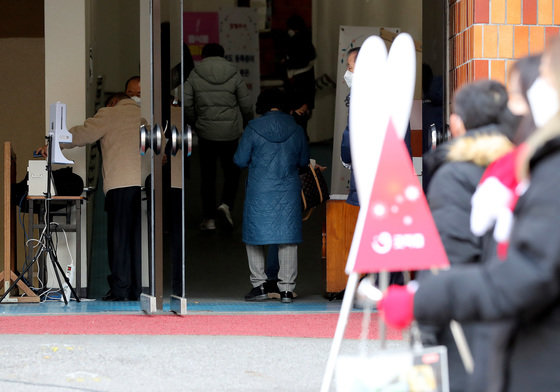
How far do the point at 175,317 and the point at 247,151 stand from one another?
5.14ft

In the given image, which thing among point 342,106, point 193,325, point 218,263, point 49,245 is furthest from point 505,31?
point 218,263

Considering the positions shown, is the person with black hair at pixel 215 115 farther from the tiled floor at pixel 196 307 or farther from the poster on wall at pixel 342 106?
the tiled floor at pixel 196 307

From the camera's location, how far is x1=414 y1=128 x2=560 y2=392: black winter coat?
1.85m

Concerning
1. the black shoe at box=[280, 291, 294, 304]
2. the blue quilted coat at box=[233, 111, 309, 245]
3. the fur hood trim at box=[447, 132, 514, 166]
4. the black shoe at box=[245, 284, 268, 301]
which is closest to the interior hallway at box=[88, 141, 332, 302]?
the black shoe at box=[245, 284, 268, 301]

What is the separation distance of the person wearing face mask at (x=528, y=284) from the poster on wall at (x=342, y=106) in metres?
6.79

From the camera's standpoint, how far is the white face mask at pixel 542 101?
2.01 m

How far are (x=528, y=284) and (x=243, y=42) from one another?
14846 millimetres

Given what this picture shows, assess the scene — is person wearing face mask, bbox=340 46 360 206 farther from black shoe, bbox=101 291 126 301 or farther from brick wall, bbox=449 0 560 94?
black shoe, bbox=101 291 126 301

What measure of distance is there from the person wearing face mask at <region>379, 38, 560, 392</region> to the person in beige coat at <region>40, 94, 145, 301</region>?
20.8 ft

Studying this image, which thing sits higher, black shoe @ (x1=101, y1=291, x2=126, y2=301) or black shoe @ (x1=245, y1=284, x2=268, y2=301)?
black shoe @ (x1=245, y1=284, x2=268, y2=301)

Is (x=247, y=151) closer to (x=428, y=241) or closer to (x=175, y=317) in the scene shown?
(x=175, y=317)

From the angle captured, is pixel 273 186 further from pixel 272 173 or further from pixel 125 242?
pixel 125 242

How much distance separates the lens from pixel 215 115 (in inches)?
410

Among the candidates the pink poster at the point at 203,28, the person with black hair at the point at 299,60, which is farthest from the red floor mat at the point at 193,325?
the pink poster at the point at 203,28
